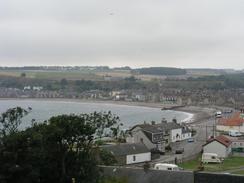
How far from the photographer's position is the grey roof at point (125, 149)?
2918 centimetres

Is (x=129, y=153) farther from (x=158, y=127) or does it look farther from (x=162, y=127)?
(x=162, y=127)

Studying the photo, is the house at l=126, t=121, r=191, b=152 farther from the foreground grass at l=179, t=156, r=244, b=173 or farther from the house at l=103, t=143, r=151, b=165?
the foreground grass at l=179, t=156, r=244, b=173

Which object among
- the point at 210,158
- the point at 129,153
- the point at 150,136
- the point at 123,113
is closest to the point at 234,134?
the point at 150,136

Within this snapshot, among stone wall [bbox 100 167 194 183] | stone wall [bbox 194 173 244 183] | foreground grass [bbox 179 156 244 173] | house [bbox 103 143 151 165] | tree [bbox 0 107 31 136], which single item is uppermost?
tree [bbox 0 107 31 136]

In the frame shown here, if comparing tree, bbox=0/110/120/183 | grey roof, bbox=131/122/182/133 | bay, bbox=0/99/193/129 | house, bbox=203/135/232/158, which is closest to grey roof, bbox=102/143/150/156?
house, bbox=203/135/232/158

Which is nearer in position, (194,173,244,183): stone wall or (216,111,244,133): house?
(194,173,244,183): stone wall

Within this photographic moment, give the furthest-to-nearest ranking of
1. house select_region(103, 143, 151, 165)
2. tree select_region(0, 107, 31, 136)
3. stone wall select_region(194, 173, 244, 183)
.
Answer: house select_region(103, 143, 151, 165)
tree select_region(0, 107, 31, 136)
stone wall select_region(194, 173, 244, 183)

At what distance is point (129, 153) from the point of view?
98.3 ft

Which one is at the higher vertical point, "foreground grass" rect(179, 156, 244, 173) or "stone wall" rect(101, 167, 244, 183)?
"stone wall" rect(101, 167, 244, 183)

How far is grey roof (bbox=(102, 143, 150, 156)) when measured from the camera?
29184 mm

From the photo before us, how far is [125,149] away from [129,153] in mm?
317

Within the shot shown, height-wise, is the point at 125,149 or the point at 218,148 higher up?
the point at 125,149

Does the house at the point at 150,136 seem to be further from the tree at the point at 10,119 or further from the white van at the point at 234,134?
the tree at the point at 10,119

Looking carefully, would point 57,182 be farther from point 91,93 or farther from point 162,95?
point 91,93
